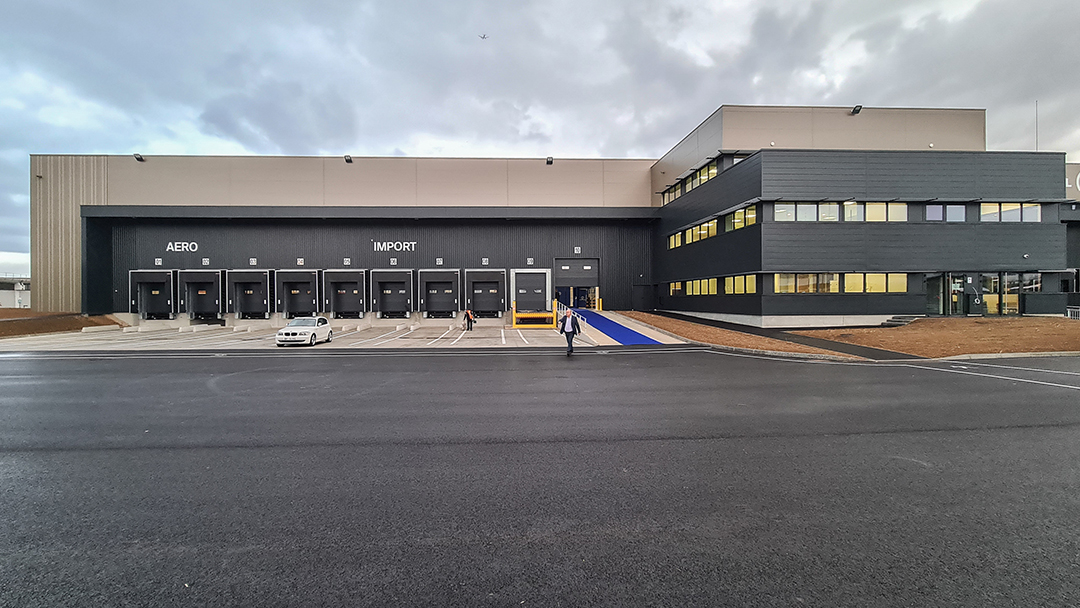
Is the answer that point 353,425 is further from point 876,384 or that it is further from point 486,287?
point 486,287

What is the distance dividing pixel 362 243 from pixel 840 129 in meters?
34.1

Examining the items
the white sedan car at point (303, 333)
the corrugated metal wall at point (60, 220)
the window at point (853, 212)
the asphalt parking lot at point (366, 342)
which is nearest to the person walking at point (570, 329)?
the asphalt parking lot at point (366, 342)

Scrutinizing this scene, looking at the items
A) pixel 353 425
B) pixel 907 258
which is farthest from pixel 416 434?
pixel 907 258

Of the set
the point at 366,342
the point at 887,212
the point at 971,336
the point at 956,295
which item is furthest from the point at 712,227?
the point at 366,342

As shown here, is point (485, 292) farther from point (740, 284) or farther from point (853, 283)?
point (853, 283)

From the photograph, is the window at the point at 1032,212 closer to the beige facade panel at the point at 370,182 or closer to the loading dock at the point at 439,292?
the loading dock at the point at 439,292

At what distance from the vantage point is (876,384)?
32.8 feet

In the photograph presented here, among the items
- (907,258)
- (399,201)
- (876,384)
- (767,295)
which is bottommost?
(876,384)

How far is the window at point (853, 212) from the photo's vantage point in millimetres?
24452

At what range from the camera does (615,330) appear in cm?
2370

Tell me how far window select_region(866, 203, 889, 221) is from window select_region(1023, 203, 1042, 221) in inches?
332

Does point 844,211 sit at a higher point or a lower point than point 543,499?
higher

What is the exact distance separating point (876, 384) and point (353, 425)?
1116cm

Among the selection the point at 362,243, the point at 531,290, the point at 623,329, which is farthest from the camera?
the point at 362,243
